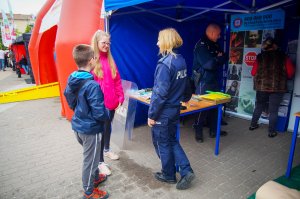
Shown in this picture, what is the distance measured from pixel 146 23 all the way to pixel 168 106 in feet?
8.63

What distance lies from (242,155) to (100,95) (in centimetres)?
252

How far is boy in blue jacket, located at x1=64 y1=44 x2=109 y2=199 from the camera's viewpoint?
2.13 metres

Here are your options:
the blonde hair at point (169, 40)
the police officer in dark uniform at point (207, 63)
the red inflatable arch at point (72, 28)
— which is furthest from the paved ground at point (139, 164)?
the blonde hair at point (169, 40)

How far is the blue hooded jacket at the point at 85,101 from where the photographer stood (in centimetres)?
212

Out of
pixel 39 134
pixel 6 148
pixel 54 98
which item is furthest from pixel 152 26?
pixel 54 98

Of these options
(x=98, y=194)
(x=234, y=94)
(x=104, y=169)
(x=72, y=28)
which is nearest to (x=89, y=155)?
(x=98, y=194)

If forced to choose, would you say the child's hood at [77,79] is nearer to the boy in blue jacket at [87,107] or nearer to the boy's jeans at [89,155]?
the boy in blue jacket at [87,107]

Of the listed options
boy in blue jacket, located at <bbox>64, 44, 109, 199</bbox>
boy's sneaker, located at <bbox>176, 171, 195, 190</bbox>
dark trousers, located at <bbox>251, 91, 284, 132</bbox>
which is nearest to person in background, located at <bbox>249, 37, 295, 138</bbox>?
dark trousers, located at <bbox>251, 91, 284, 132</bbox>

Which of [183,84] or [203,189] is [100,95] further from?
[203,189]

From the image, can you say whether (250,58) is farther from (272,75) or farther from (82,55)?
(82,55)

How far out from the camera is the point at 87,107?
2.19 m

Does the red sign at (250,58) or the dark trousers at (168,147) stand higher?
the red sign at (250,58)

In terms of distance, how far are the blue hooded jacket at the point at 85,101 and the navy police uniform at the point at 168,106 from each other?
0.57 m

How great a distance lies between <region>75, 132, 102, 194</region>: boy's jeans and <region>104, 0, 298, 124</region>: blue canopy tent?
2.22m
